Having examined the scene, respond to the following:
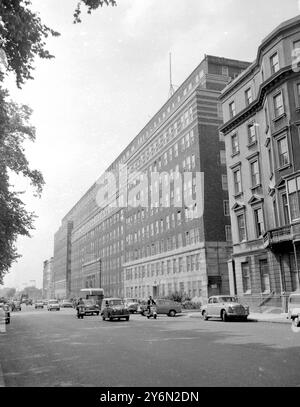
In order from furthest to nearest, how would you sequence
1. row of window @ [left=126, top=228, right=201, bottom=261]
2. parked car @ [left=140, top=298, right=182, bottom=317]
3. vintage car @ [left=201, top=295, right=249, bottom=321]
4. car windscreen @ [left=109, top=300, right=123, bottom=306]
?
row of window @ [left=126, top=228, right=201, bottom=261] → parked car @ [left=140, top=298, right=182, bottom=317] → car windscreen @ [left=109, top=300, right=123, bottom=306] → vintage car @ [left=201, top=295, right=249, bottom=321]

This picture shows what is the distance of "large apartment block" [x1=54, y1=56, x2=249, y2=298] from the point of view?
5306 centimetres

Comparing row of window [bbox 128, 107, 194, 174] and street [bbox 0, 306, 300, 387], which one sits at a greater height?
row of window [bbox 128, 107, 194, 174]

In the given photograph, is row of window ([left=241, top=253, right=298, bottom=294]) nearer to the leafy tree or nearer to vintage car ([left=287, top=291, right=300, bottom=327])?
vintage car ([left=287, top=291, right=300, bottom=327])

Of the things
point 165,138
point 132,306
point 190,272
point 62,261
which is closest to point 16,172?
point 132,306

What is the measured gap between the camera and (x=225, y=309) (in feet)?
86.4

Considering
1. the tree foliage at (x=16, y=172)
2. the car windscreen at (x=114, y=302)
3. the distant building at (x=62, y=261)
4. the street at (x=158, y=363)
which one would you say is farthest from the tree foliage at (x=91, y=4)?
the distant building at (x=62, y=261)

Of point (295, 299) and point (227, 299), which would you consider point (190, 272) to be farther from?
point (295, 299)

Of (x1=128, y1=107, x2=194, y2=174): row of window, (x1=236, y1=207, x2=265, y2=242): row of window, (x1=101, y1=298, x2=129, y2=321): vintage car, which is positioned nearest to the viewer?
(x1=101, y1=298, x2=129, y2=321): vintage car

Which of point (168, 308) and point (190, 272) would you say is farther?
point (190, 272)

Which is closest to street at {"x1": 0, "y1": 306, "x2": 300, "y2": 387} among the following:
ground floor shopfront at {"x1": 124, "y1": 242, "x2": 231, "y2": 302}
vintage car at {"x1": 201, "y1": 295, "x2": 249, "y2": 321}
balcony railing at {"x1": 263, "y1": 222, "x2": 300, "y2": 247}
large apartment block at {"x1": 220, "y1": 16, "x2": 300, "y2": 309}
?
vintage car at {"x1": 201, "y1": 295, "x2": 249, "y2": 321}

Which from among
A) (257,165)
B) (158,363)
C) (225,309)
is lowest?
(158,363)

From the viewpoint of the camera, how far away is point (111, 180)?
105 meters

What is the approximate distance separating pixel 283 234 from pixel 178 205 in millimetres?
30968
